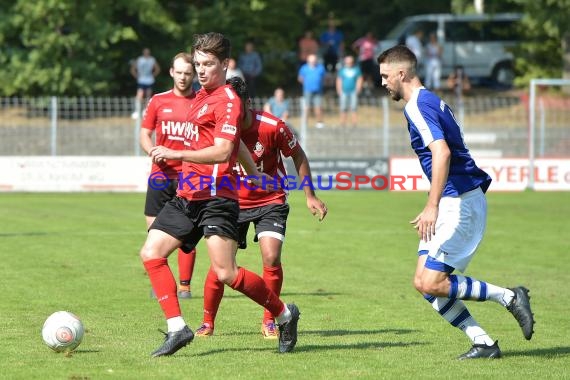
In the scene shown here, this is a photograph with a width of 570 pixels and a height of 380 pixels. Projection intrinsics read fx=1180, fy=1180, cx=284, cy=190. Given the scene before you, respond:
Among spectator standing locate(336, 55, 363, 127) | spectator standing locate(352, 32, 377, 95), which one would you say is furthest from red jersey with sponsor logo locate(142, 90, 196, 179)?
spectator standing locate(352, 32, 377, 95)

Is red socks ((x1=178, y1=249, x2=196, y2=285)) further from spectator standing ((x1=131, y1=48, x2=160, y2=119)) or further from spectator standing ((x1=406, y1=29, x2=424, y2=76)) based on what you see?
spectator standing ((x1=406, y1=29, x2=424, y2=76))

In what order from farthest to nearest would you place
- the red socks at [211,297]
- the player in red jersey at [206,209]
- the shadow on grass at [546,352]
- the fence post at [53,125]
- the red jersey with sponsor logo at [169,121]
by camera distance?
1. the fence post at [53,125]
2. the red jersey with sponsor logo at [169,121]
3. the red socks at [211,297]
4. the shadow on grass at [546,352]
5. the player in red jersey at [206,209]

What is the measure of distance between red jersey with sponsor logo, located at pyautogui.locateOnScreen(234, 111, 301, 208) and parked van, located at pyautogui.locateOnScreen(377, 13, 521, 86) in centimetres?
2666

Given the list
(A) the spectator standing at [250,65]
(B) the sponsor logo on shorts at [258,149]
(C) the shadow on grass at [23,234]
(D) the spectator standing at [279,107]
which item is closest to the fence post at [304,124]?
(D) the spectator standing at [279,107]

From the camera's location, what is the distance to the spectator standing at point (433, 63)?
110 ft

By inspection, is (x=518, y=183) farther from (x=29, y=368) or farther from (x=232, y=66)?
(x=29, y=368)

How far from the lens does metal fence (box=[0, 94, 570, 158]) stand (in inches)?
1018

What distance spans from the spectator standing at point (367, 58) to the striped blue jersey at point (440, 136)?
2680 centimetres

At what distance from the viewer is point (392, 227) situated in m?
18.4

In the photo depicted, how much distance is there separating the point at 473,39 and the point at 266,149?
2877cm

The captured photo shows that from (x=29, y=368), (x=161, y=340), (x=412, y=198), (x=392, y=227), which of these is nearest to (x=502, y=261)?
(x=392, y=227)

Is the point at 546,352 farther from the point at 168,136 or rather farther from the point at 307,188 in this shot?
the point at 168,136

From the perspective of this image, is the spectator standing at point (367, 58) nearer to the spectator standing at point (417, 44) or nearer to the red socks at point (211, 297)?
the spectator standing at point (417, 44)

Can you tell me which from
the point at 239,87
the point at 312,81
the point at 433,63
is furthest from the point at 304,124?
the point at 239,87
